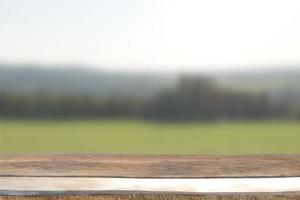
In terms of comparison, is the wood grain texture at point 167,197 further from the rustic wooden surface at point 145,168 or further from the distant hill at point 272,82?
the distant hill at point 272,82

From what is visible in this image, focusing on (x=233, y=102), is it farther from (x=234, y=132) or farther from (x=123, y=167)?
(x=123, y=167)

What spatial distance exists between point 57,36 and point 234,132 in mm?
517

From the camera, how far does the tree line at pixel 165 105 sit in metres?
1.36

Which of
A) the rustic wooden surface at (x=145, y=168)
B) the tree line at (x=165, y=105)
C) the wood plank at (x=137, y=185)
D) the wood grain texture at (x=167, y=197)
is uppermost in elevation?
the tree line at (x=165, y=105)

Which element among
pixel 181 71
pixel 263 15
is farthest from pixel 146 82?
pixel 263 15

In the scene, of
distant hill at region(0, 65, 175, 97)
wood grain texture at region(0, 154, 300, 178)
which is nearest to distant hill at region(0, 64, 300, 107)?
distant hill at region(0, 65, 175, 97)

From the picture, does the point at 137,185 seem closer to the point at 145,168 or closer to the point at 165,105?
the point at 145,168

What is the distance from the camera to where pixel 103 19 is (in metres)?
1.34

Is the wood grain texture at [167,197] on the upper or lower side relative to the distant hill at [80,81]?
lower

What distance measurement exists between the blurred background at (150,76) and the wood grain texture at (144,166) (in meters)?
0.03

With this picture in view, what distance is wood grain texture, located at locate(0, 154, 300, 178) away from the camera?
1341 mm

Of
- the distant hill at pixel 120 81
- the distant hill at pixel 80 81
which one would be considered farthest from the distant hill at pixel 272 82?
the distant hill at pixel 80 81

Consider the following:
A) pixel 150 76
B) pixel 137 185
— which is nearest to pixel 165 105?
pixel 150 76

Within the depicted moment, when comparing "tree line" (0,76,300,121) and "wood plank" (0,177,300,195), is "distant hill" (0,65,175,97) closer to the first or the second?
"tree line" (0,76,300,121)
